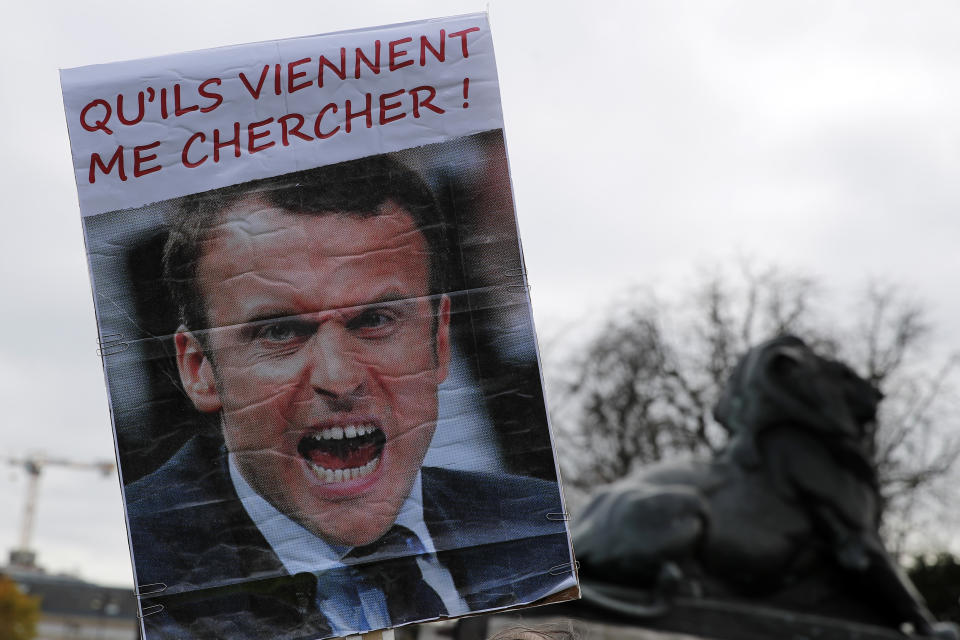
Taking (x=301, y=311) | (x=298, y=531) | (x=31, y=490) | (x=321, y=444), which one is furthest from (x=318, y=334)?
(x=31, y=490)

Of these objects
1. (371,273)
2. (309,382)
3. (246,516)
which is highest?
(371,273)

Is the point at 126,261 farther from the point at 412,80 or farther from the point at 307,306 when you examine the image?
the point at 412,80

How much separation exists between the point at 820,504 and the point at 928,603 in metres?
15.2

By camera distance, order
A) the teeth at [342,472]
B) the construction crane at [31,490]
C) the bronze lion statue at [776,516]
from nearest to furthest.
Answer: the teeth at [342,472], the bronze lion statue at [776,516], the construction crane at [31,490]

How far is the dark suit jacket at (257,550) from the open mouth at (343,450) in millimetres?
175

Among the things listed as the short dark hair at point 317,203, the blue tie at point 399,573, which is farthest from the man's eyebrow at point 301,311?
the blue tie at point 399,573

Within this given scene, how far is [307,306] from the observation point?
159 inches

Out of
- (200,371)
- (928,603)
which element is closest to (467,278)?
(200,371)

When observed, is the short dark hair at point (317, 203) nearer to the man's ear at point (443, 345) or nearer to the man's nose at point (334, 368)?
the man's ear at point (443, 345)

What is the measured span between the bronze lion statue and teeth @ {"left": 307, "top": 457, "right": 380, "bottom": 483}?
673 centimetres

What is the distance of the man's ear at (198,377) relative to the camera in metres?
4.02

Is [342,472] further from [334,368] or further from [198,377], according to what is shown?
[198,377]

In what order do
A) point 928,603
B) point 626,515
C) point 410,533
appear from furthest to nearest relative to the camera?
1. point 928,603
2. point 626,515
3. point 410,533

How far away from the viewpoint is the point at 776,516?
10.7m
